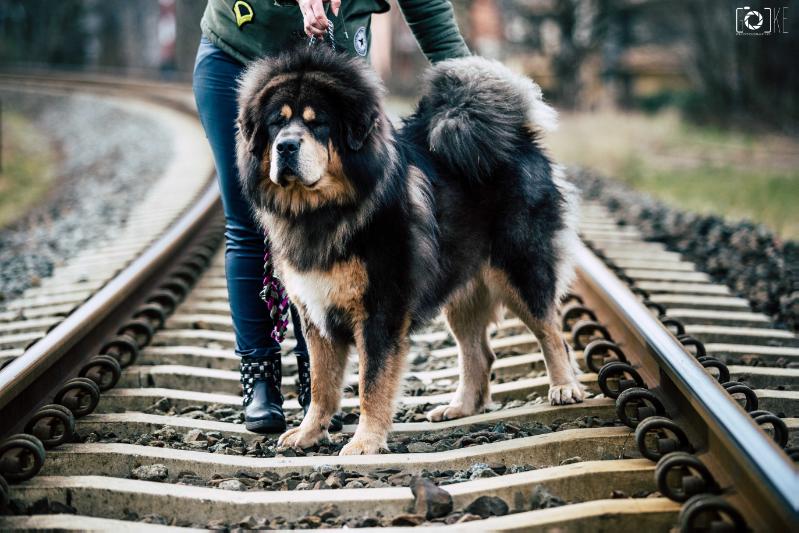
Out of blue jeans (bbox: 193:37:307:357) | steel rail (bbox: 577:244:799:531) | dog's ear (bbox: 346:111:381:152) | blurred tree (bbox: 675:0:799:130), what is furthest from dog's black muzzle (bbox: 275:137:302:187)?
blurred tree (bbox: 675:0:799:130)

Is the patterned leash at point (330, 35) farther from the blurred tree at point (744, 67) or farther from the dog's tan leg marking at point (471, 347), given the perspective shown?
the blurred tree at point (744, 67)

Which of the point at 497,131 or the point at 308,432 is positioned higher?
the point at 497,131

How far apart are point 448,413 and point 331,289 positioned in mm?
810

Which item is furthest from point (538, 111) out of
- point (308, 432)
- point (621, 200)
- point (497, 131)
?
point (621, 200)

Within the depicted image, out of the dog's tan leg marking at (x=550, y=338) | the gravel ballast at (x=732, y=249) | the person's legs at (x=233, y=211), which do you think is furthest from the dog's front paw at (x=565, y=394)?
the gravel ballast at (x=732, y=249)

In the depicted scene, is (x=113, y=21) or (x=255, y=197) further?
(x=113, y=21)

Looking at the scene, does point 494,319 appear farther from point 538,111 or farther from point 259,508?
point 259,508

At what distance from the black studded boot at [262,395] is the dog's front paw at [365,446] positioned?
1.35 ft

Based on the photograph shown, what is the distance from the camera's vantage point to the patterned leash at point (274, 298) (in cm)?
424

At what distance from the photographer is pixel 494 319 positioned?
14.6 feet

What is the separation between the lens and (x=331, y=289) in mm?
3744

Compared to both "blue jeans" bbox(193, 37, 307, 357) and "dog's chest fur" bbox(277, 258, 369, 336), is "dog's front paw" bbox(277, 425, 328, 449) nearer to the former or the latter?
"dog's chest fur" bbox(277, 258, 369, 336)

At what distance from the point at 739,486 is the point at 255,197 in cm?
211

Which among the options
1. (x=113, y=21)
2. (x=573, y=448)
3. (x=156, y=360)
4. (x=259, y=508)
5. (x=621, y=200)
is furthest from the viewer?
(x=113, y=21)
